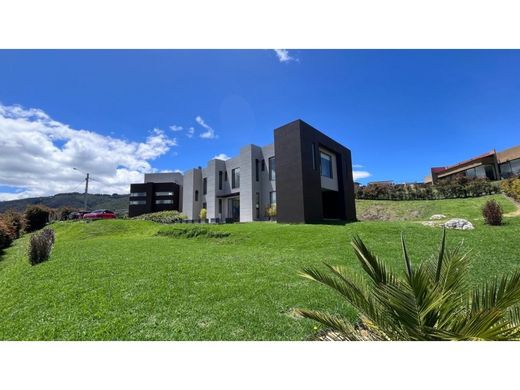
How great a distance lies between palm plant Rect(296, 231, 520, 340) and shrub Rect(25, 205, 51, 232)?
40086 millimetres

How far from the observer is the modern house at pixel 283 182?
19.1m

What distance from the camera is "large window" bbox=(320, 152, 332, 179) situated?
23109 millimetres

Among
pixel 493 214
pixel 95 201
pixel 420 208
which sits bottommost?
pixel 493 214

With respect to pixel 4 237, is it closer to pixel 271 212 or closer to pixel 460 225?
pixel 271 212

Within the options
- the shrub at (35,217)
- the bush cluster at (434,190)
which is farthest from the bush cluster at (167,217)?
the bush cluster at (434,190)

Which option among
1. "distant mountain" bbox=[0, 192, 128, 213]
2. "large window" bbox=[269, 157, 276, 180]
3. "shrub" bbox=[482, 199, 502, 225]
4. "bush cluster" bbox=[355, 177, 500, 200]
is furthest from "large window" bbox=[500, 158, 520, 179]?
"distant mountain" bbox=[0, 192, 128, 213]

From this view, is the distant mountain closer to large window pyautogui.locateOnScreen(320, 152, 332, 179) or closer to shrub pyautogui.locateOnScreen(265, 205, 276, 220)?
shrub pyautogui.locateOnScreen(265, 205, 276, 220)

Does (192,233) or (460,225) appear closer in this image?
(460,225)

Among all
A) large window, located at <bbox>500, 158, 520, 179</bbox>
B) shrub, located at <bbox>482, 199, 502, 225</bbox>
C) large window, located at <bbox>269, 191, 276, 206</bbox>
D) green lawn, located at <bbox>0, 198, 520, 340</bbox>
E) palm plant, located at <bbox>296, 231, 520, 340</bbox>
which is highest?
large window, located at <bbox>500, 158, 520, 179</bbox>

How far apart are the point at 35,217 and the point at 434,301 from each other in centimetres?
4305

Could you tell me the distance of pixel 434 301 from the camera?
2270 mm
